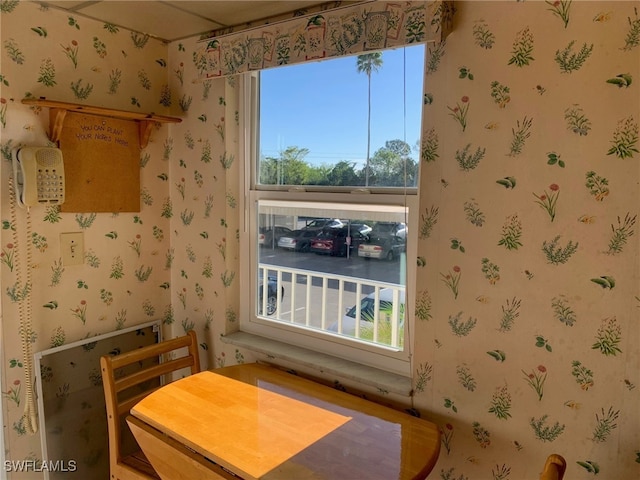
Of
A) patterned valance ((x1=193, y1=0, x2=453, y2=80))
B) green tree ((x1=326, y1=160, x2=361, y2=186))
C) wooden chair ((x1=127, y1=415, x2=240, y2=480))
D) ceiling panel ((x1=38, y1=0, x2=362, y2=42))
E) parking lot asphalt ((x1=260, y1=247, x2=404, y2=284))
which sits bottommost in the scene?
wooden chair ((x1=127, y1=415, x2=240, y2=480))

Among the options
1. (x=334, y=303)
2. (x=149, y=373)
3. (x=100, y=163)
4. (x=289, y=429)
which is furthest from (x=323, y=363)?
(x=100, y=163)

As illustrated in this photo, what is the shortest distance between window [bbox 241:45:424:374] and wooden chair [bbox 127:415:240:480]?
0.68 m

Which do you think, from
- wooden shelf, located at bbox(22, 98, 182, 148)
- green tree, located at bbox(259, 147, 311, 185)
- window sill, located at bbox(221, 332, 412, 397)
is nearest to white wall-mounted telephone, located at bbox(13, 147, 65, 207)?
wooden shelf, located at bbox(22, 98, 182, 148)

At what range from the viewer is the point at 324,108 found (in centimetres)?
189

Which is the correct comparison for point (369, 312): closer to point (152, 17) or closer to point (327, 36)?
point (327, 36)

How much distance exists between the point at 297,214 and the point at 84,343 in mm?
1083

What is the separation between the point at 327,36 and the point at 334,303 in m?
1.04

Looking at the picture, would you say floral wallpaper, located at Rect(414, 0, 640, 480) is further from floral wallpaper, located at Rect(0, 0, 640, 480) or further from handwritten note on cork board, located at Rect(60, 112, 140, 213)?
handwritten note on cork board, located at Rect(60, 112, 140, 213)

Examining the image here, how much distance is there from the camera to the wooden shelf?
171 centimetres

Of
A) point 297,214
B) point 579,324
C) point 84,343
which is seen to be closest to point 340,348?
point 297,214

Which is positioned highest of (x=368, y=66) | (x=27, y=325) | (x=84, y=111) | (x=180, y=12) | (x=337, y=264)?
(x=180, y=12)

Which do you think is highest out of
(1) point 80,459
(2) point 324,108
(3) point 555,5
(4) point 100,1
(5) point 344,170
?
(4) point 100,1

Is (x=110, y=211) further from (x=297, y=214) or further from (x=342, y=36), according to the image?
(x=342, y=36)

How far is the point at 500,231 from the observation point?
4.64 feet
